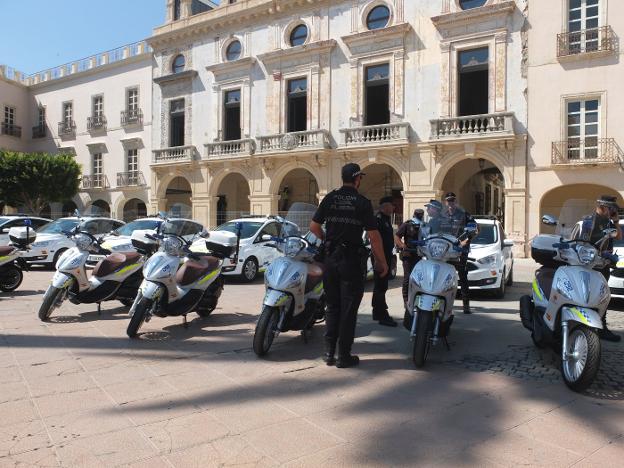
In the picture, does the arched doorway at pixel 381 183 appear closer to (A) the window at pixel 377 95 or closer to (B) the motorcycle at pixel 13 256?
(A) the window at pixel 377 95

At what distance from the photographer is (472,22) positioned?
63.6ft

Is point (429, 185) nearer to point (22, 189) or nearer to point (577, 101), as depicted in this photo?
point (577, 101)

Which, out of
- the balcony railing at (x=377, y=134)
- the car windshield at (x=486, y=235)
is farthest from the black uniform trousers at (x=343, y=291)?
the balcony railing at (x=377, y=134)

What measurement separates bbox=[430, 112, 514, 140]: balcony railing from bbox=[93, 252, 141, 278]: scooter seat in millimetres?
15257

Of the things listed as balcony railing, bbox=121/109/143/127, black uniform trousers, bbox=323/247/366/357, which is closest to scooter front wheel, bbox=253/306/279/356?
black uniform trousers, bbox=323/247/366/357

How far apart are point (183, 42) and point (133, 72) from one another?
408 cm

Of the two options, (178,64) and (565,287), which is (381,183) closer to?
(178,64)

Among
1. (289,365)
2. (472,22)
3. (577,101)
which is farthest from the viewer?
(472,22)

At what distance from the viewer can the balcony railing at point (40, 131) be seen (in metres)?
33.2

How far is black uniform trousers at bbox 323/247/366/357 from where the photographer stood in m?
4.55

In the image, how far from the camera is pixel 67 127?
1256 inches

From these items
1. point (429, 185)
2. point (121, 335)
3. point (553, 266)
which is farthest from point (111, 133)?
point (553, 266)

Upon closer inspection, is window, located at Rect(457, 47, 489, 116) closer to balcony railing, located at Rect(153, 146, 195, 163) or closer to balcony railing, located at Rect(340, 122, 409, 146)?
balcony railing, located at Rect(340, 122, 409, 146)

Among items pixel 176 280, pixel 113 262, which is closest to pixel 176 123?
pixel 113 262
